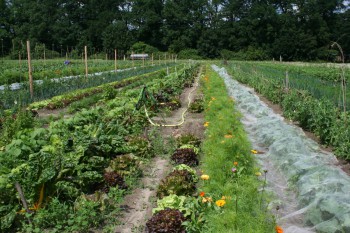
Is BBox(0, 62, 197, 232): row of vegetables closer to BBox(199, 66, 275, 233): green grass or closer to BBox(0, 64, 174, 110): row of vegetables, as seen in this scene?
BBox(199, 66, 275, 233): green grass

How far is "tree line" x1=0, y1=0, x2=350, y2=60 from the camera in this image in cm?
6222

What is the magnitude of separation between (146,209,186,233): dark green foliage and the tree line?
58.9m

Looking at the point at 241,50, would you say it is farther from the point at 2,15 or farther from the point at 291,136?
the point at 291,136

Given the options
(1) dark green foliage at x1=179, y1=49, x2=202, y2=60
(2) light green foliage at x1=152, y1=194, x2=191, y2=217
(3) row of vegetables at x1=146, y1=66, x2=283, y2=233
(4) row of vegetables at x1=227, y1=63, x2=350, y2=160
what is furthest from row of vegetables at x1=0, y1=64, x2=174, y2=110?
(1) dark green foliage at x1=179, y1=49, x2=202, y2=60

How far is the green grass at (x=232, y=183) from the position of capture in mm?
3635

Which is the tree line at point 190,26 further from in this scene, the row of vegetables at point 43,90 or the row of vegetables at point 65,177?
the row of vegetables at point 65,177

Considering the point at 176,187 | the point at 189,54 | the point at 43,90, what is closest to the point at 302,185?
the point at 176,187

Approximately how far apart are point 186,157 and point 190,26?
67640 millimetres

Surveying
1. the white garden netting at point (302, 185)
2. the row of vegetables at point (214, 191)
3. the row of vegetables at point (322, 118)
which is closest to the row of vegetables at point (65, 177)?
the row of vegetables at point (214, 191)

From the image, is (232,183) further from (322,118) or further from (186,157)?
(322,118)

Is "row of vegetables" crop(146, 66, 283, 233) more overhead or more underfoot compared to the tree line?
more underfoot

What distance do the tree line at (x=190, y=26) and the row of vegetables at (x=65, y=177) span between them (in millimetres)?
57150

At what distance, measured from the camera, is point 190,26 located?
232 feet

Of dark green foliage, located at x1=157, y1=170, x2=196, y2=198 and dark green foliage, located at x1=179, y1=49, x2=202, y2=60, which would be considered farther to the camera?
dark green foliage, located at x1=179, y1=49, x2=202, y2=60
